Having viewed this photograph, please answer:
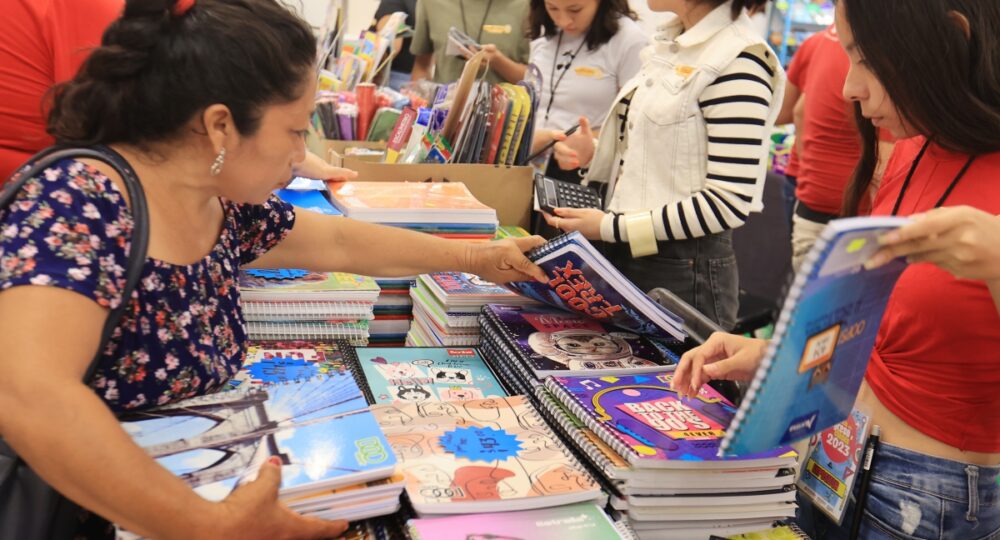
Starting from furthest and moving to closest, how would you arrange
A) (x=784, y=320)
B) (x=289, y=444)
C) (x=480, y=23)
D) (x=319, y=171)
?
1. (x=480, y=23)
2. (x=319, y=171)
3. (x=289, y=444)
4. (x=784, y=320)

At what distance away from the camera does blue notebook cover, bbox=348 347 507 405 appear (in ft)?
4.64

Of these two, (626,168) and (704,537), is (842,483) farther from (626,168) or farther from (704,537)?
(626,168)

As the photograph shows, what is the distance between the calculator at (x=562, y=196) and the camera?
1980 millimetres

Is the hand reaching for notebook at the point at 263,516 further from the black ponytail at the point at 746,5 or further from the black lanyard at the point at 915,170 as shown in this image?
the black ponytail at the point at 746,5

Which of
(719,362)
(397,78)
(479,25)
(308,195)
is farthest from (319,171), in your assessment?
(397,78)

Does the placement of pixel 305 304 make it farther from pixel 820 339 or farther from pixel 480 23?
pixel 480 23

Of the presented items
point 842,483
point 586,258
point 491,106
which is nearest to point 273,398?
point 586,258

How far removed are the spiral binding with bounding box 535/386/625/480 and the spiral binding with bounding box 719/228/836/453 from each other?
0.25 m

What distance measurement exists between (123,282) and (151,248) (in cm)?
11

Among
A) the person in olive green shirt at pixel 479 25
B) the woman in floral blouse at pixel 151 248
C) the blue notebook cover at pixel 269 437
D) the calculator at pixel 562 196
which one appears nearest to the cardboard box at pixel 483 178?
the calculator at pixel 562 196

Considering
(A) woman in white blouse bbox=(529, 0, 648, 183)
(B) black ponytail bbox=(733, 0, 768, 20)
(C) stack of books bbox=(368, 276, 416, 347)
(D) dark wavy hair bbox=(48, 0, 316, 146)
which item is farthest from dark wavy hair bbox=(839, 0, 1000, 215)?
(A) woman in white blouse bbox=(529, 0, 648, 183)

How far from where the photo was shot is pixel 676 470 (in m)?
1.13

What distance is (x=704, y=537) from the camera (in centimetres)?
117

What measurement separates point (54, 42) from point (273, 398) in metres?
0.92
